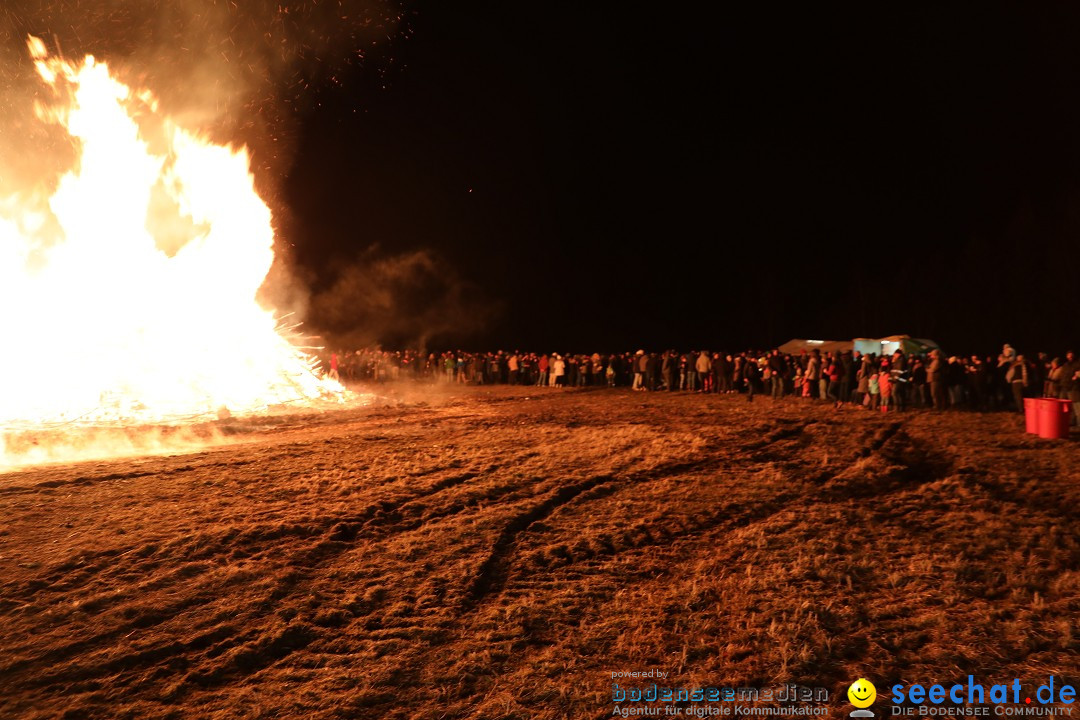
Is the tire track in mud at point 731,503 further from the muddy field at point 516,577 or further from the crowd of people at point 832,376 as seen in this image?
the crowd of people at point 832,376

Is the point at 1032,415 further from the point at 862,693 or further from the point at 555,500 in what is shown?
the point at 862,693

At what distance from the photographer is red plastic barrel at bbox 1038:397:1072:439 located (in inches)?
455

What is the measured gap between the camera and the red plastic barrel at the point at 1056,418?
11.5 metres

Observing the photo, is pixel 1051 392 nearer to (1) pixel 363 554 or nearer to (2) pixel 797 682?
(2) pixel 797 682

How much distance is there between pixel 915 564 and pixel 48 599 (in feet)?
25.5

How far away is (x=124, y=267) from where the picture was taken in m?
16.2

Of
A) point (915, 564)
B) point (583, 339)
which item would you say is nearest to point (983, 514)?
point (915, 564)

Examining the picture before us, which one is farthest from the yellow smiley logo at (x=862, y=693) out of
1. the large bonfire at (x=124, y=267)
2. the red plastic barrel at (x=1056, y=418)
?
the large bonfire at (x=124, y=267)

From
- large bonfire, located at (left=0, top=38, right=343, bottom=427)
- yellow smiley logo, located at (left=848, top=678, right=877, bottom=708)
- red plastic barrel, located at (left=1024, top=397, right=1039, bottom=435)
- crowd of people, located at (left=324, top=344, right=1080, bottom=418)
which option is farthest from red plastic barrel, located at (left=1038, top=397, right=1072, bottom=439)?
large bonfire, located at (left=0, top=38, right=343, bottom=427)

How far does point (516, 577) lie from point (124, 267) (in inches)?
594

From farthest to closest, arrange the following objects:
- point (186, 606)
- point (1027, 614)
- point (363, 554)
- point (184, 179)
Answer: point (184, 179) < point (363, 554) < point (186, 606) < point (1027, 614)

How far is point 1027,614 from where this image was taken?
4.99m

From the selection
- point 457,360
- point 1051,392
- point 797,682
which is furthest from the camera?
point 457,360

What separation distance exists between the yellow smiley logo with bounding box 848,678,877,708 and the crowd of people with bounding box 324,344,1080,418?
11897mm
